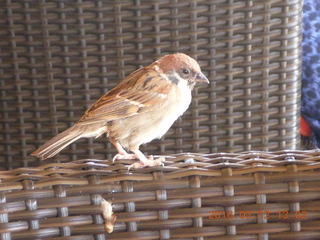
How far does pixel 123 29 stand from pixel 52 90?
23cm

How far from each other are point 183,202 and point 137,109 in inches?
14.6

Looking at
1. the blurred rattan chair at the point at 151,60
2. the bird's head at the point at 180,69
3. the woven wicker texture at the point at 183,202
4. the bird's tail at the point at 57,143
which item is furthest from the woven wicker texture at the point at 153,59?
the woven wicker texture at the point at 183,202

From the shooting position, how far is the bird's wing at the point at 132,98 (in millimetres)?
958

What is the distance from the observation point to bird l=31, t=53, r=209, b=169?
958mm

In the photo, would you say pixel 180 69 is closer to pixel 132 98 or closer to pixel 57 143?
pixel 132 98

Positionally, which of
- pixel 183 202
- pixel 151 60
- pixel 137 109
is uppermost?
pixel 151 60

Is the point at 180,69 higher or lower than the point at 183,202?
higher

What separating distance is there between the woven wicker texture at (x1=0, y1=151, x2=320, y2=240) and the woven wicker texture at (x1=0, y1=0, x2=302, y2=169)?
2.04ft

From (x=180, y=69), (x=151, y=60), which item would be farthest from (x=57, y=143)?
(x=151, y=60)

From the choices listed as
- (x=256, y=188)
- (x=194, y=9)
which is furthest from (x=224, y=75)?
(x=256, y=188)

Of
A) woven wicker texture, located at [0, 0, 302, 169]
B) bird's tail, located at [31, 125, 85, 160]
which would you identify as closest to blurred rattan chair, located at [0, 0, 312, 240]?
woven wicker texture, located at [0, 0, 302, 169]

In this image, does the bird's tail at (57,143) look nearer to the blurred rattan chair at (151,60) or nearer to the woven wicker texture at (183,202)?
the blurred rattan chair at (151,60)

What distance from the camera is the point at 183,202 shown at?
634 mm

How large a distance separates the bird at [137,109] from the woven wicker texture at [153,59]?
21 cm
